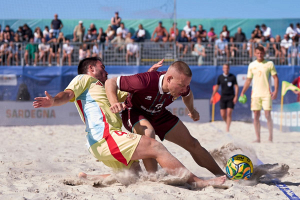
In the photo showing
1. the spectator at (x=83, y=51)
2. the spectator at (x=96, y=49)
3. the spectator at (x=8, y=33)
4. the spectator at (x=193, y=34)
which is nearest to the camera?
the spectator at (x=96, y=49)

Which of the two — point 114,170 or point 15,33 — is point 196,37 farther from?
point 114,170

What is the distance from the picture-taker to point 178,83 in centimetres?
350

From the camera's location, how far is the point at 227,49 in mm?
12438

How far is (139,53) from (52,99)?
9056mm

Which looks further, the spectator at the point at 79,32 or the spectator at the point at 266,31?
the spectator at the point at 266,31

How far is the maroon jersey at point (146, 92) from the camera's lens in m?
3.58

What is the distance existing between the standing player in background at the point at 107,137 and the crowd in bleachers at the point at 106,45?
8.36 m

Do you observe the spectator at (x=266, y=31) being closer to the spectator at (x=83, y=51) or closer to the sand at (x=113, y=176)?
the spectator at (x=83, y=51)

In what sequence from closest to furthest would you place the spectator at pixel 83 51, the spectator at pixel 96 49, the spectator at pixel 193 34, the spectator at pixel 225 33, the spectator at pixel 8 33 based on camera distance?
the spectator at pixel 96 49, the spectator at pixel 83 51, the spectator at pixel 8 33, the spectator at pixel 225 33, the spectator at pixel 193 34

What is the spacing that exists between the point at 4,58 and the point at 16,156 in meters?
7.17

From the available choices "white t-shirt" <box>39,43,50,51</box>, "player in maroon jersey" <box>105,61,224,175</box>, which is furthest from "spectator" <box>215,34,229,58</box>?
"player in maroon jersey" <box>105,61,224,175</box>

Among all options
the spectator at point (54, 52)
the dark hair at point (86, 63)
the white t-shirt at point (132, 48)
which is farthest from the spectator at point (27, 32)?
the dark hair at point (86, 63)

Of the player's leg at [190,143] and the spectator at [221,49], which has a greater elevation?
the spectator at [221,49]

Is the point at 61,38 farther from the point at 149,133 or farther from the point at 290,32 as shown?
the point at 149,133
